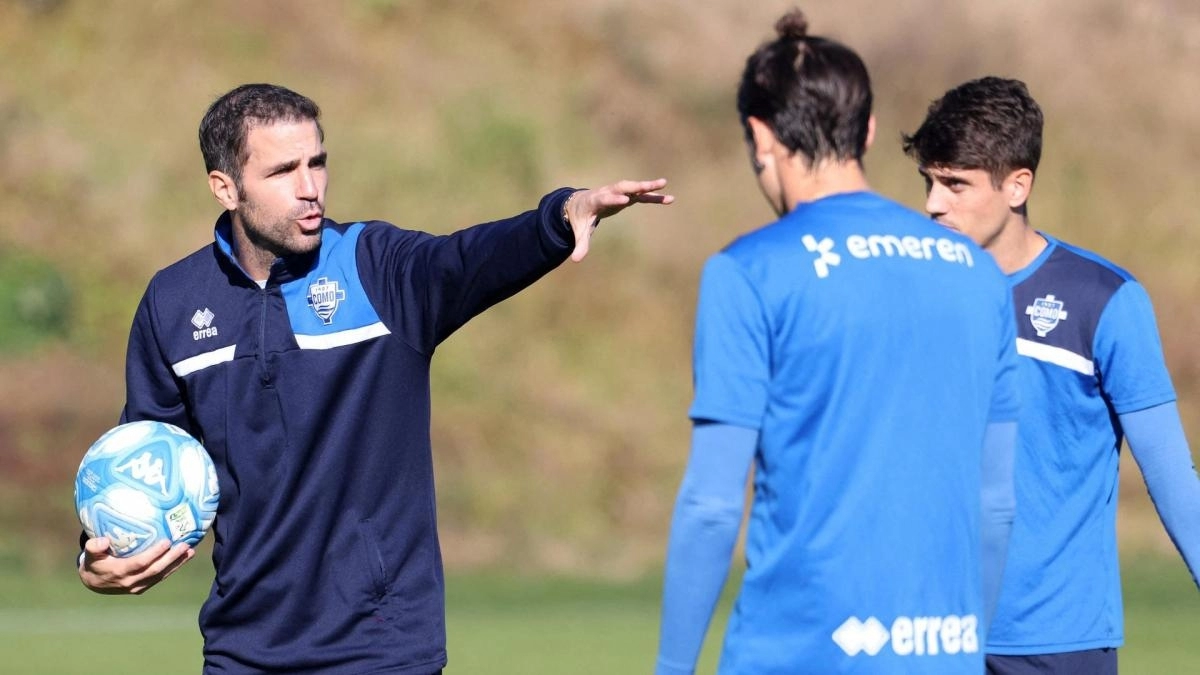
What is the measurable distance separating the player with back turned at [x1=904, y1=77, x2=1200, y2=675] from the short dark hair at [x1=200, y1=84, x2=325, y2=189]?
206 centimetres

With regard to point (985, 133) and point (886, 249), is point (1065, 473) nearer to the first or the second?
point (985, 133)

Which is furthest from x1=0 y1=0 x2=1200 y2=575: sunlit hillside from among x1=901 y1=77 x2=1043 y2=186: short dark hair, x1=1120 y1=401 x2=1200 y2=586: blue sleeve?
x1=1120 y1=401 x2=1200 y2=586: blue sleeve

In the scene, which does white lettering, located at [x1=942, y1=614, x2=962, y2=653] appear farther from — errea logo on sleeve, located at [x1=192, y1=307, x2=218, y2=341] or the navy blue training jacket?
errea logo on sleeve, located at [x1=192, y1=307, x2=218, y2=341]

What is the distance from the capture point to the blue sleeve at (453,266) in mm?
5012

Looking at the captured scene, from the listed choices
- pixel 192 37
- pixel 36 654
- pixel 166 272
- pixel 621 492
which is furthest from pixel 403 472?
pixel 192 37

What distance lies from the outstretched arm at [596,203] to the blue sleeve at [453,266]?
0.19ft

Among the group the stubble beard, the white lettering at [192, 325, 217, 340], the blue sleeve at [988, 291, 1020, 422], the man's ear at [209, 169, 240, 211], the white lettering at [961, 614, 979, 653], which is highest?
the man's ear at [209, 169, 240, 211]

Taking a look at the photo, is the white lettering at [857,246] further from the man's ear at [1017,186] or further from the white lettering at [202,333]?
the white lettering at [202,333]

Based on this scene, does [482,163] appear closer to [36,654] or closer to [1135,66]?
[1135,66]

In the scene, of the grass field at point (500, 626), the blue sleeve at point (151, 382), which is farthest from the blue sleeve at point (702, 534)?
the grass field at point (500, 626)

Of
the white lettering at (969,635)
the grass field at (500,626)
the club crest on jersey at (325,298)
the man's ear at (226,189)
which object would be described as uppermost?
the man's ear at (226,189)

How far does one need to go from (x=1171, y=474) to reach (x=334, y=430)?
2491mm

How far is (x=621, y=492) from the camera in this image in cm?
1653

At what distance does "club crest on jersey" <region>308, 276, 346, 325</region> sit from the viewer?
5.29 m
